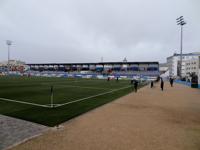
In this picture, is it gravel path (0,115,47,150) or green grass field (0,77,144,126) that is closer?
gravel path (0,115,47,150)

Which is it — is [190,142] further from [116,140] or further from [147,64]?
[147,64]

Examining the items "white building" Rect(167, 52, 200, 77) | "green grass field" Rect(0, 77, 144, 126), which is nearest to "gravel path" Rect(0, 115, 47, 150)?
"green grass field" Rect(0, 77, 144, 126)

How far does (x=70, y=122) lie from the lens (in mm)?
8250

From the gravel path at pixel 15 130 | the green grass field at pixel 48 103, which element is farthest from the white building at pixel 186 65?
the gravel path at pixel 15 130

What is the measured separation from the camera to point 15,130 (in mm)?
6727

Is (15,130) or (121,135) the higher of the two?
(15,130)

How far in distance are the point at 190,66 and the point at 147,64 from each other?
98.7 feet

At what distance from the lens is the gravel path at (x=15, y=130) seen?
18.7 feet

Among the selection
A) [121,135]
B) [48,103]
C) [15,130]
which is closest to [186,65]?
[48,103]

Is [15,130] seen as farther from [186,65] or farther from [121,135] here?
[186,65]

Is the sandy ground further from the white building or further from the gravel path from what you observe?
the white building

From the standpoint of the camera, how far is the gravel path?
570 centimetres

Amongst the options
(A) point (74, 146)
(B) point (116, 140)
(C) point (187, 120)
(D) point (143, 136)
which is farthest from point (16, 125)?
(C) point (187, 120)

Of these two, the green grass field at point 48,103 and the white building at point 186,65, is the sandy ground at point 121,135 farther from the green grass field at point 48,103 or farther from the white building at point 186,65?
the white building at point 186,65
